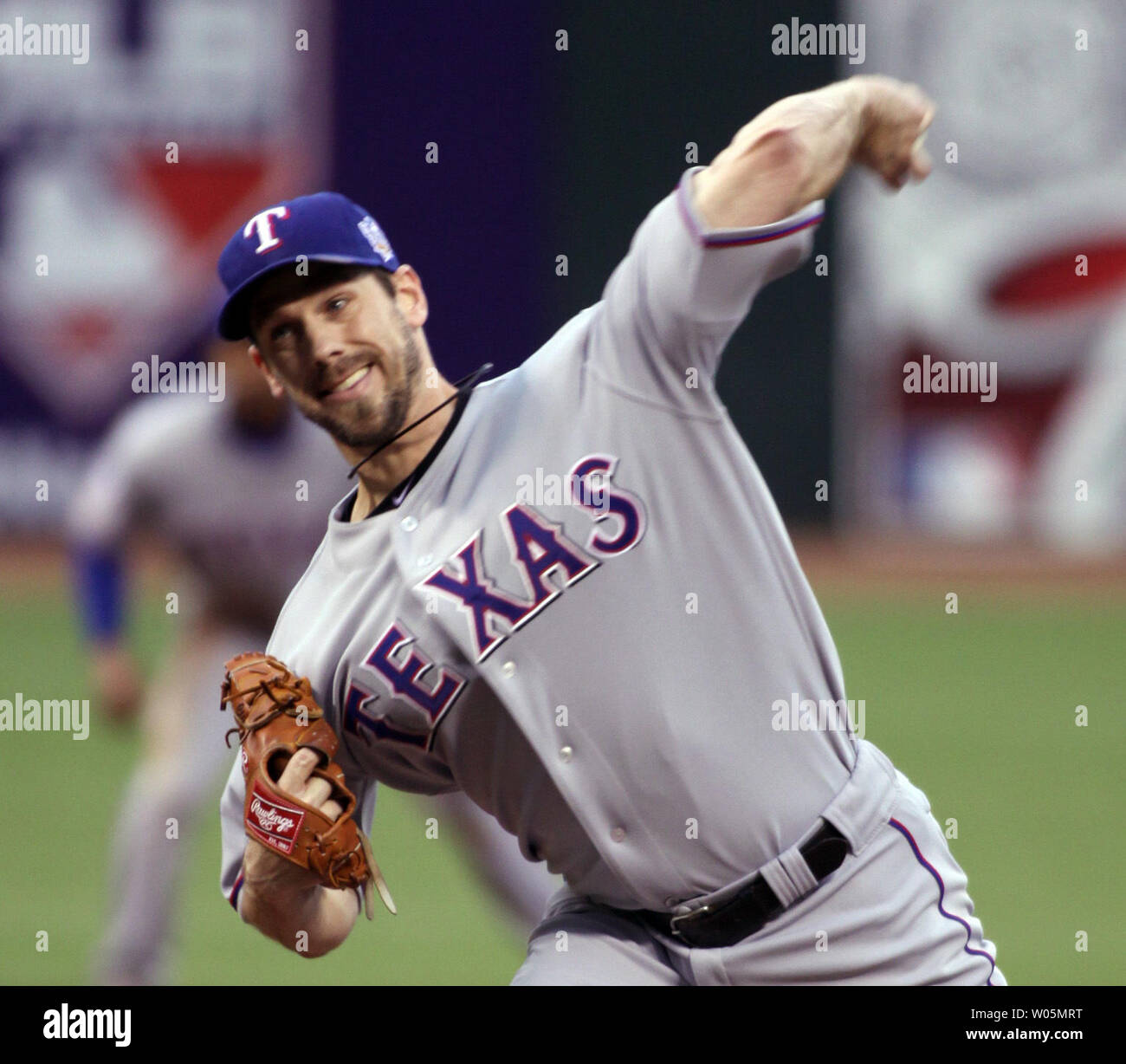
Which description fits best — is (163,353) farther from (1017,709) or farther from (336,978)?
(336,978)

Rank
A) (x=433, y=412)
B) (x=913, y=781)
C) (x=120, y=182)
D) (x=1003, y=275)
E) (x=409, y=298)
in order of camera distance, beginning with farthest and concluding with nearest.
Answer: (x=1003, y=275)
(x=120, y=182)
(x=913, y=781)
(x=409, y=298)
(x=433, y=412)

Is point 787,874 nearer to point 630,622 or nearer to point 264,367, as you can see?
point 630,622

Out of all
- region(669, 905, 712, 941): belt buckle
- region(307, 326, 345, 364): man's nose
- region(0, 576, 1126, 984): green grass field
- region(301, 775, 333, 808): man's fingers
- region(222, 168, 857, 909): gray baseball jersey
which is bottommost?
region(0, 576, 1126, 984): green grass field

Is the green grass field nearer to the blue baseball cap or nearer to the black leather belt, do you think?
the black leather belt

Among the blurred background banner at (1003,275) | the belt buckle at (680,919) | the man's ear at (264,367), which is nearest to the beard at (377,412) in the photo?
the man's ear at (264,367)

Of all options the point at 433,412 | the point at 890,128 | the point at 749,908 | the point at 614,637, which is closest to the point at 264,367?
the point at 433,412

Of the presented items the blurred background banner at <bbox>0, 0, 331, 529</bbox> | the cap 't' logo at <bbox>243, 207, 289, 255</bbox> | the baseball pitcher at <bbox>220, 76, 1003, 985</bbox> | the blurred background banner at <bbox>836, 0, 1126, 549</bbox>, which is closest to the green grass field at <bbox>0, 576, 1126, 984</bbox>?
the blurred background banner at <bbox>836, 0, 1126, 549</bbox>

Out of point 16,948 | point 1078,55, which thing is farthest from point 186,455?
point 1078,55
